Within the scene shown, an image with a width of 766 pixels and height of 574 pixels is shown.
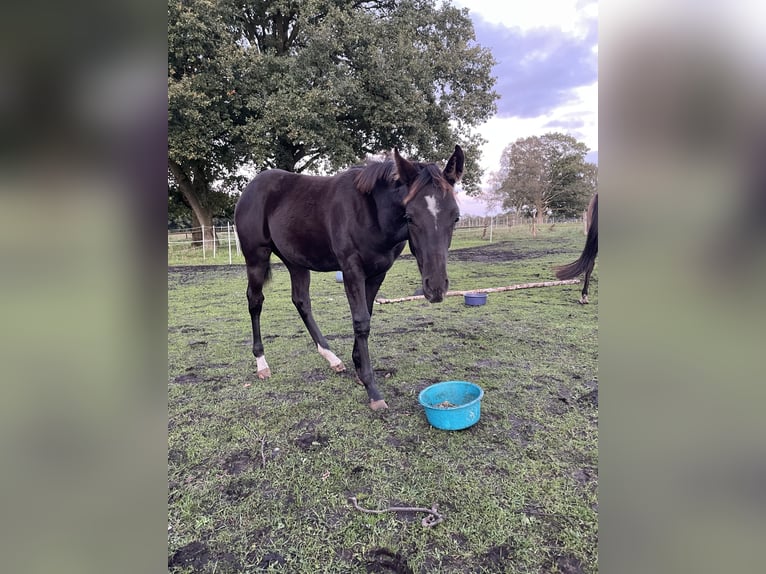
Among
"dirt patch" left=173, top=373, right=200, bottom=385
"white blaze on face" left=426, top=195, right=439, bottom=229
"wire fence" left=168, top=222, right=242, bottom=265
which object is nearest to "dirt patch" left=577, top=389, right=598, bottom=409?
"white blaze on face" left=426, top=195, right=439, bottom=229

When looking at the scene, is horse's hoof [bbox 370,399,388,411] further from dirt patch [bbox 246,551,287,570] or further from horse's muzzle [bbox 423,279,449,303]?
dirt patch [bbox 246,551,287,570]

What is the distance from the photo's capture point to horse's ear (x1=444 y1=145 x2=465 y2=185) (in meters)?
2.46

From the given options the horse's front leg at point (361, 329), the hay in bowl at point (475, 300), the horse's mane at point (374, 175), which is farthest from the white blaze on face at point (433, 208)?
the hay in bowl at point (475, 300)

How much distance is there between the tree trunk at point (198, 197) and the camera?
13269mm

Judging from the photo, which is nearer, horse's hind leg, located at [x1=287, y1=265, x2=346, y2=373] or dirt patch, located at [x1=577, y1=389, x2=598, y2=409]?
dirt patch, located at [x1=577, y1=389, x2=598, y2=409]

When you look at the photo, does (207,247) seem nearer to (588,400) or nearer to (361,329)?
(361,329)

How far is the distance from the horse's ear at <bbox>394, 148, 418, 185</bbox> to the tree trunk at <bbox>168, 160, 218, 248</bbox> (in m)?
12.2

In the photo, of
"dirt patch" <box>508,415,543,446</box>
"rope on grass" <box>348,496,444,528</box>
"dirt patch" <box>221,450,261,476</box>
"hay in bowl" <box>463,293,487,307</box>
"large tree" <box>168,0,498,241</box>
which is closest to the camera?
"rope on grass" <box>348,496,444,528</box>

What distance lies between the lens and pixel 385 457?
2.21 metres

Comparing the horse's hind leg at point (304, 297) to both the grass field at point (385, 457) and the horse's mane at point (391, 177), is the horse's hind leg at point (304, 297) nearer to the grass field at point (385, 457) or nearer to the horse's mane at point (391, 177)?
the grass field at point (385, 457)

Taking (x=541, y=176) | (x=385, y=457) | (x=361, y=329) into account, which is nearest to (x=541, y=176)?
(x=541, y=176)
